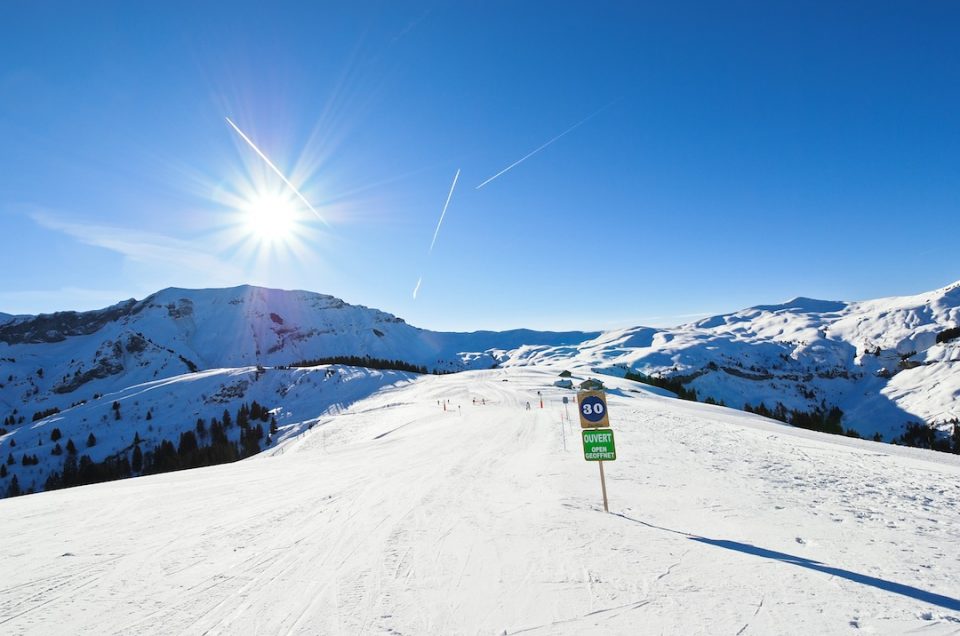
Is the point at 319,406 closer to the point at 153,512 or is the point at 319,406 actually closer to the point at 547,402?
the point at 547,402

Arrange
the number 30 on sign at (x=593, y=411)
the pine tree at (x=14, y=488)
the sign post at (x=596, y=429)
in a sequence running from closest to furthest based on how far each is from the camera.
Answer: the sign post at (x=596, y=429) < the number 30 on sign at (x=593, y=411) < the pine tree at (x=14, y=488)

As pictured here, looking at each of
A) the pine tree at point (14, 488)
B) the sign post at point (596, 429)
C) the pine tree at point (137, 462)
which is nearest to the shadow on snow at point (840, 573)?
the sign post at point (596, 429)

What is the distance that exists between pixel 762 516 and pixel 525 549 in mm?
5049

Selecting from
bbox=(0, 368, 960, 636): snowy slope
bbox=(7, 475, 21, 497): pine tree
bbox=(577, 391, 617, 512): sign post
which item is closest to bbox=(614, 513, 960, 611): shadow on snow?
bbox=(0, 368, 960, 636): snowy slope

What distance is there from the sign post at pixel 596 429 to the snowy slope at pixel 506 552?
1128mm

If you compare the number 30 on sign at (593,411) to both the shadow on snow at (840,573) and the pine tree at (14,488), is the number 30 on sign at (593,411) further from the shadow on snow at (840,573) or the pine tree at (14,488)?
the pine tree at (14,488)

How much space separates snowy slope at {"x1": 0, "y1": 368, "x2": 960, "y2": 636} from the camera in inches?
186

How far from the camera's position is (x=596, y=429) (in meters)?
9.36

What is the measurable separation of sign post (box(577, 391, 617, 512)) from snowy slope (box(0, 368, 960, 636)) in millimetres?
1128

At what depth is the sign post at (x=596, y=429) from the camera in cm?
888

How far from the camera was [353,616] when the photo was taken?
484cm

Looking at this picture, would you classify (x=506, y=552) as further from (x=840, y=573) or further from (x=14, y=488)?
(x=14, y=488)

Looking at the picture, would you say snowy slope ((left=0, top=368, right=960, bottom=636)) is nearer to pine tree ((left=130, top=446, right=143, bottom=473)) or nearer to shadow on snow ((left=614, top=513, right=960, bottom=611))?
shadow on snow ((left=614, top=513, right=960, bottom=611))

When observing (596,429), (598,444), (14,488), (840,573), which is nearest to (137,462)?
(14,488)
